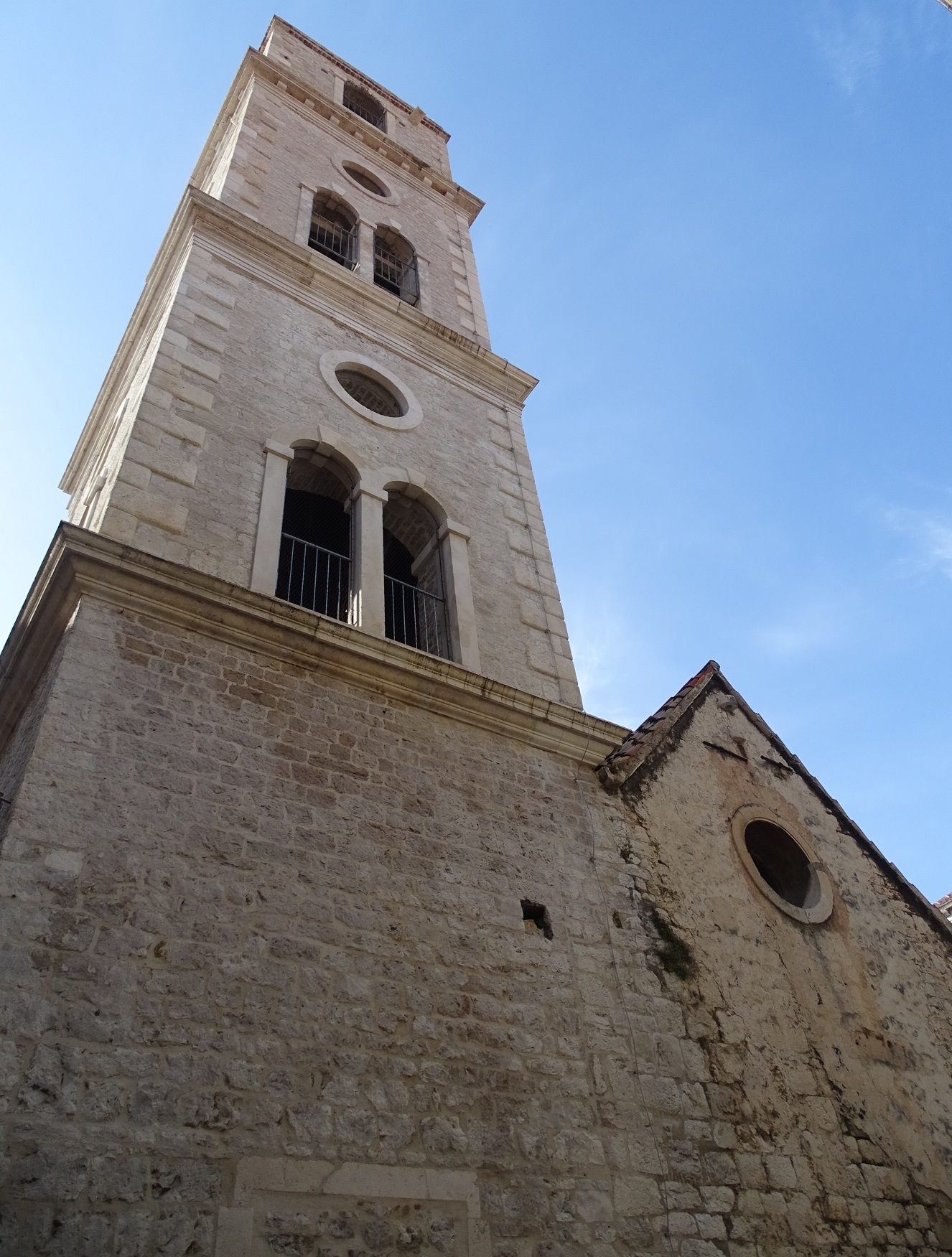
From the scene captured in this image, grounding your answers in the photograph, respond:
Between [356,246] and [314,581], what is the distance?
6.88 m

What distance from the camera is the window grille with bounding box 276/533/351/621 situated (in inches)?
289

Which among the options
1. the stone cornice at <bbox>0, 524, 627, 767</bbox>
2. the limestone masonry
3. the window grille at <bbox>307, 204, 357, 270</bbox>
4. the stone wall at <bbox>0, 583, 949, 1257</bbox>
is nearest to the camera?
the stone wall at <bbox>0, 583, 949, 1257</bbox>

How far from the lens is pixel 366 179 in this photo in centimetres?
1459

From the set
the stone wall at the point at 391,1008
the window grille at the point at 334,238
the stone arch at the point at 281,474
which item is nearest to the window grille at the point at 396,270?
the window grille at the point at 334,238

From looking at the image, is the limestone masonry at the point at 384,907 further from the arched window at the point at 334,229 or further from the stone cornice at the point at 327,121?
the stone cornice at the point at 327,121

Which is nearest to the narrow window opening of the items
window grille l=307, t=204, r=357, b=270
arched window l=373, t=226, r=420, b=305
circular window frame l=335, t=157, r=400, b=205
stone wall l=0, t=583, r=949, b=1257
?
stone wall l=0, t=583, r=949, b=1257

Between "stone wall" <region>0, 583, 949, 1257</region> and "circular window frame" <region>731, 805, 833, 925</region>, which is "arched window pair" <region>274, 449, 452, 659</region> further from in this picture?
"circular window frame" <region>731, 805, 833, 925</region>

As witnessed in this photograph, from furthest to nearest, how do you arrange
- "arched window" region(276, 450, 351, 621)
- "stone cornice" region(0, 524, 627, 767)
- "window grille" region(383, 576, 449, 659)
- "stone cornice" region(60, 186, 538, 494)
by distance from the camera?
"stone cornice" region(60, 186, 538, 494) → "window grille" region(383, 576, 449, 659) → "arched window" region(276, 450, 351, 621) → "stone cornice" region(0, 524, 627, 767)

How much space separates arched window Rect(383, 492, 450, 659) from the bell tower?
22mm

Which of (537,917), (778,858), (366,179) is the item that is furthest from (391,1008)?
(366,179)

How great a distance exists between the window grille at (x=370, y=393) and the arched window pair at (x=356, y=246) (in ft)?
10.9

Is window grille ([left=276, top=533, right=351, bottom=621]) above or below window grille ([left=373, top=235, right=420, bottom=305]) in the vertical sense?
below

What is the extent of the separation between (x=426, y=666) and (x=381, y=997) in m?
2.37

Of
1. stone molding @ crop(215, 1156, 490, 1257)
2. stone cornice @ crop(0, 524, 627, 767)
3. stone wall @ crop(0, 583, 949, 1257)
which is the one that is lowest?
stone molding @ crop(215, 1156, 490, 1257)
